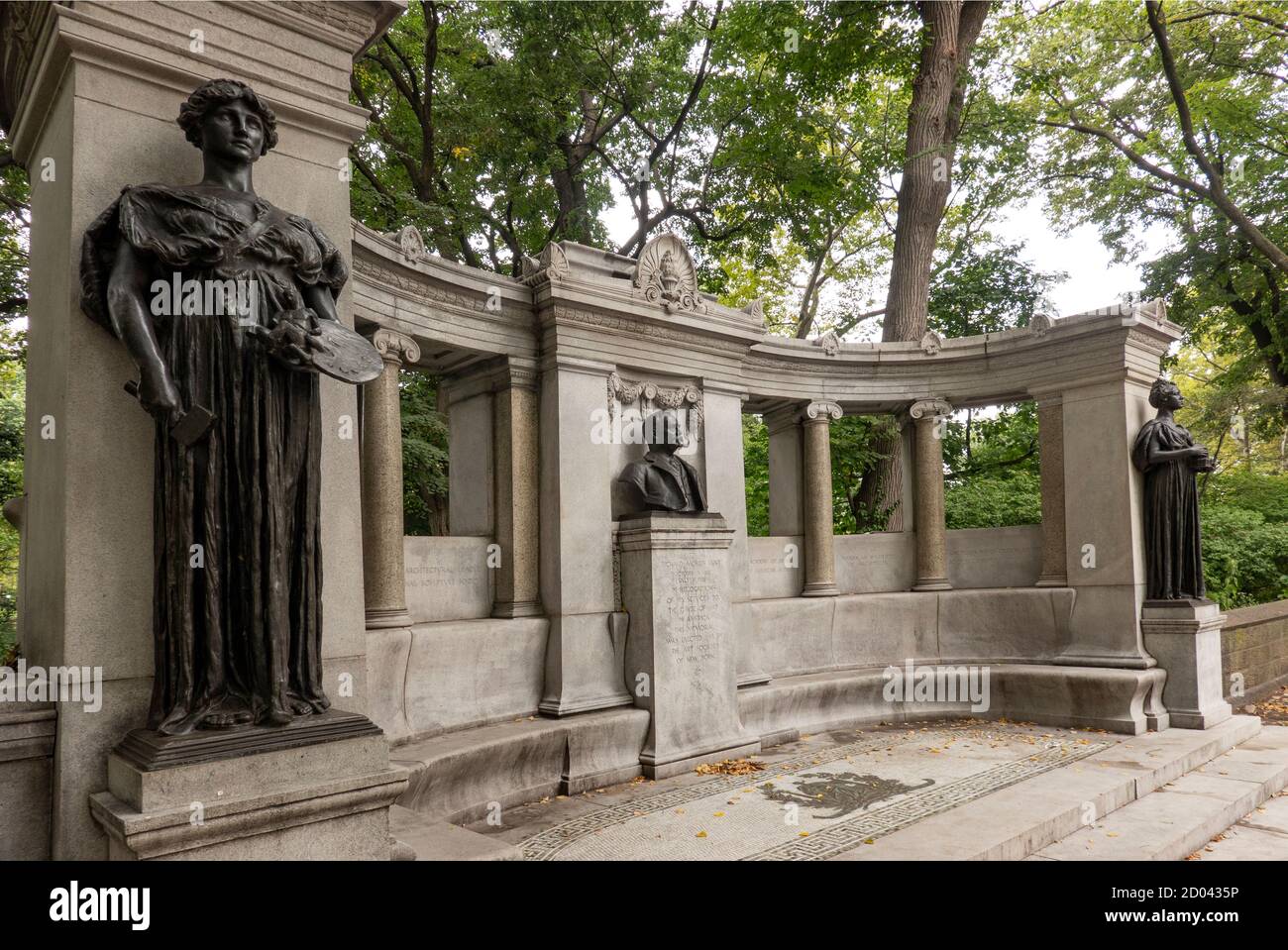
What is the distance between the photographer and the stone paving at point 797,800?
21.1 feet

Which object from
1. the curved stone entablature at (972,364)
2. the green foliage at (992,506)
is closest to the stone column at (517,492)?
the curved stone entablature at (972,364)

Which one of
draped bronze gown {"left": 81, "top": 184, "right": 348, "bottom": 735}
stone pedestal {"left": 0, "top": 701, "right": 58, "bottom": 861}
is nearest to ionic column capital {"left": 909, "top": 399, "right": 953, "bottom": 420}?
draped bronze gown {"left": 81, "top": 184, "right": 348, "bottom": 735}

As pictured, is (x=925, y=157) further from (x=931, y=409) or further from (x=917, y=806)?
(x=917, y=806)

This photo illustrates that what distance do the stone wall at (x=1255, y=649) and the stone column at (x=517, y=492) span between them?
32.4 feet

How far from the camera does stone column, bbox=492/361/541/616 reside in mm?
9039

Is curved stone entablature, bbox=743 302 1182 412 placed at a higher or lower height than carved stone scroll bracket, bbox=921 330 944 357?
lower

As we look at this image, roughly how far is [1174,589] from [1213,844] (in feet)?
16.0

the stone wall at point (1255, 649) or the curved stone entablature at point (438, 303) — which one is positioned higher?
the curved stone entablature at point (438, 303)

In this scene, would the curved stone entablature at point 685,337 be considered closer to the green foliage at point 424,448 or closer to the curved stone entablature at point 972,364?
the curved stone entablature at point 972,364

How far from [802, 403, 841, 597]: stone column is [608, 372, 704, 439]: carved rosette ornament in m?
2.64

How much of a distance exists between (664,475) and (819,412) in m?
3.97

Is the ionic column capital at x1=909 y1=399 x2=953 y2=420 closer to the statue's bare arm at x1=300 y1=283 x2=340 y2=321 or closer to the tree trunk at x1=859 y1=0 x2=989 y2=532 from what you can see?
the tree trunk at x1=859 y1=0 x2=989 y2=532
